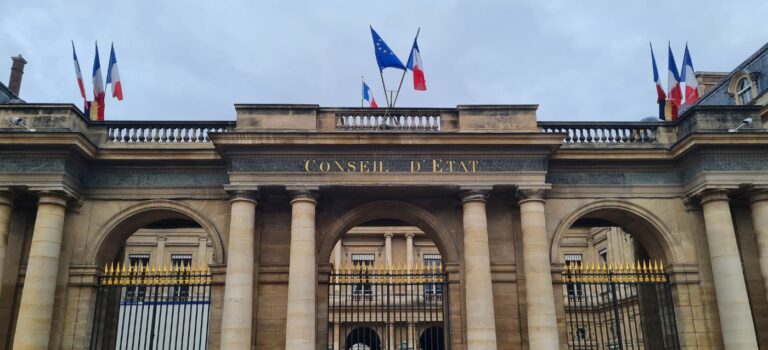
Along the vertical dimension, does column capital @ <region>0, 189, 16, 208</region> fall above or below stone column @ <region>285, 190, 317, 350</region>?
above

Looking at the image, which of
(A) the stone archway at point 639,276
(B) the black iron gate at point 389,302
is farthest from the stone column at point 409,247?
(A) the stone archway at point 639,276

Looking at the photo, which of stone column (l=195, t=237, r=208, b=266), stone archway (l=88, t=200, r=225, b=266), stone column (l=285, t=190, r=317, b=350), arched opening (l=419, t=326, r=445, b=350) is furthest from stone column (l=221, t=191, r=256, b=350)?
stone column (l=195, t=237, r=208, b=266)

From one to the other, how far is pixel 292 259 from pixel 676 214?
31.7 ft

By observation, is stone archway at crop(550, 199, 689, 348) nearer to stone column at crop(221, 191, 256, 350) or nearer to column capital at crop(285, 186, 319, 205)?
column capital at crop(285, 186, 319, 205)

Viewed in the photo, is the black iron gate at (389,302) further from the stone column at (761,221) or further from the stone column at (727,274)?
the stone column at (761,221)

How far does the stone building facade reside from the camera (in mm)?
14680

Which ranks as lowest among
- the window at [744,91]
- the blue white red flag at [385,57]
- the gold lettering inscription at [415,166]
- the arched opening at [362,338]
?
the arched opening at [362,338]

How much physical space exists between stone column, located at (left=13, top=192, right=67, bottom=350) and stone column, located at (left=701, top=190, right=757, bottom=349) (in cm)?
1521

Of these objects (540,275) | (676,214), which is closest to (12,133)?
(540,275)

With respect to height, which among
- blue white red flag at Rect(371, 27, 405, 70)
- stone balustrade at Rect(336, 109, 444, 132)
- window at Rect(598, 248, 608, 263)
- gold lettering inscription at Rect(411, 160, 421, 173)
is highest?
blue white red flag at Rect(371, 27, 405, 70)

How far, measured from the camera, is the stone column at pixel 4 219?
47.9 feet

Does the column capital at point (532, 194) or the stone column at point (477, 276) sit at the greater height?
the column capital at point (532, 194)

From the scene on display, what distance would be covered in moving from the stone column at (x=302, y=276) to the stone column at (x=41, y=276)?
5289 millimetres

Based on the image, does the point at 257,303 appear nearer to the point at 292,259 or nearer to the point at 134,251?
the point at 292,259
